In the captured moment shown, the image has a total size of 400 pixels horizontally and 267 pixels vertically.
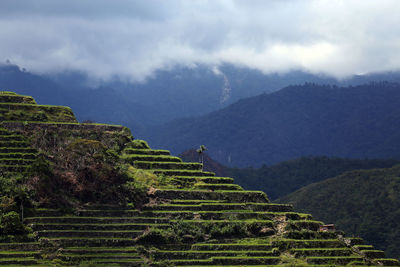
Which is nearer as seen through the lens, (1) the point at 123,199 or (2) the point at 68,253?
(2) the point at 68,253

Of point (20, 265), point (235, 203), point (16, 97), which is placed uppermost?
point (16, 97)

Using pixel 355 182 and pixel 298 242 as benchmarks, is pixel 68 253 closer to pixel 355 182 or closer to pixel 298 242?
pixel 298 242

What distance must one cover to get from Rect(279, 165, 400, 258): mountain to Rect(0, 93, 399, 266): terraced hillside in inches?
2143

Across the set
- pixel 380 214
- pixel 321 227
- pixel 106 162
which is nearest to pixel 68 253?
pixel 106 162

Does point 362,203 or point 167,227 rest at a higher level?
point 362,203

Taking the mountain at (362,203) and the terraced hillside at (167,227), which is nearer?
the terraced hillside at (167,227)

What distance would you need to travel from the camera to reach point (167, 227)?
66875 mm

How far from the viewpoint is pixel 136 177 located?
7231 cm

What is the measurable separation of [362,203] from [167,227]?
8112 cm

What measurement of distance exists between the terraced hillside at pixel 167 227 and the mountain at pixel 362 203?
5444cm

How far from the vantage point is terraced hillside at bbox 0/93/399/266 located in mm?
62375

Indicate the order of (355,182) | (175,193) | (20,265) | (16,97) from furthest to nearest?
(355,182), (16,97), (175,193), (20,265)

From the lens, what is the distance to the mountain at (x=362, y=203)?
417ft

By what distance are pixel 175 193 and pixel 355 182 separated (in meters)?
86.8
